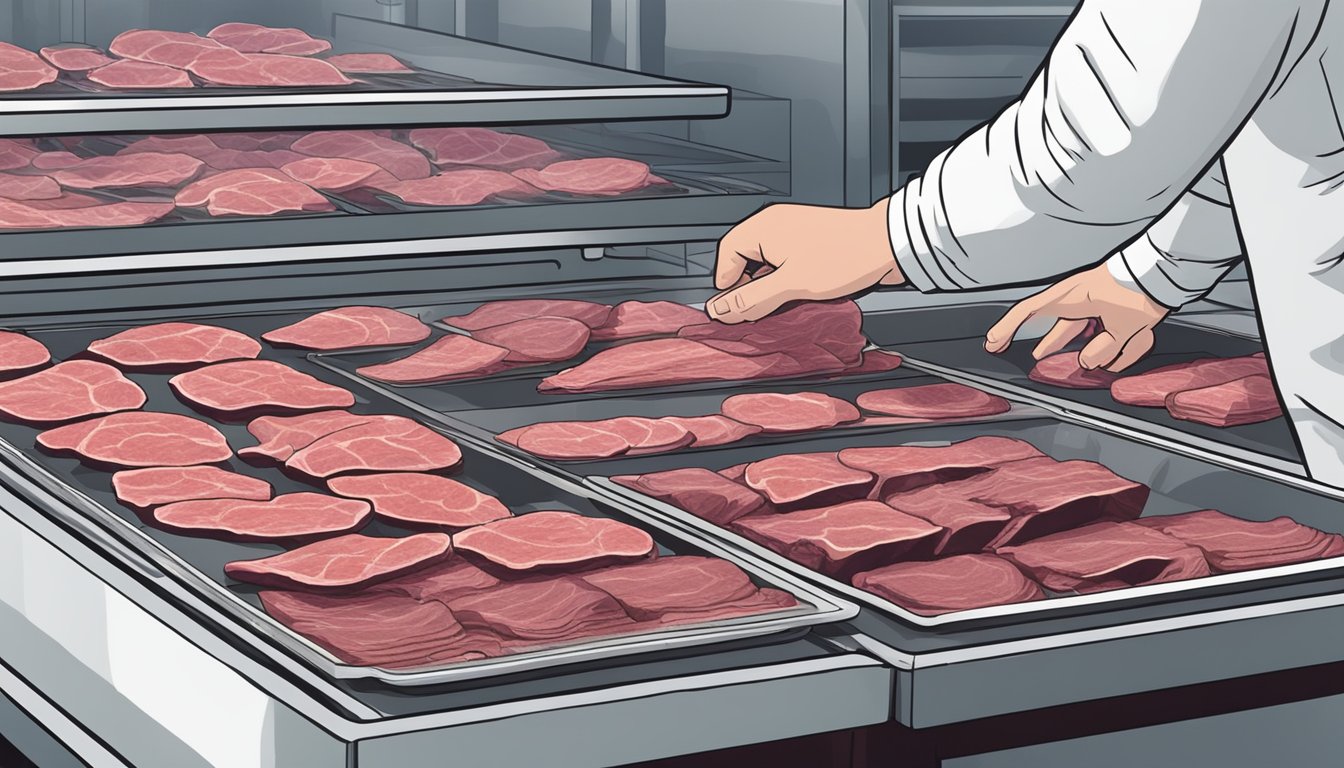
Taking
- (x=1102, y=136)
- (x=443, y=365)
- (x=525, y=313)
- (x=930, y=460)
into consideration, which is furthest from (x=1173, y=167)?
(x=525, y=313)

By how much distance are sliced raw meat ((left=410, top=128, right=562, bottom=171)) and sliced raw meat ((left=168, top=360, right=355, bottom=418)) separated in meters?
0.98

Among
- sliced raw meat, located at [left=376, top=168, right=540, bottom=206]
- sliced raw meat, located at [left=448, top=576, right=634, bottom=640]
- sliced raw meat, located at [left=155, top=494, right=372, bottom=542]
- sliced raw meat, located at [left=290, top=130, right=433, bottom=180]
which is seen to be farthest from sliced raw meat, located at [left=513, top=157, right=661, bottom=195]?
sliced raw meat, located at [left=448, top=576, right=634, bottom=640]

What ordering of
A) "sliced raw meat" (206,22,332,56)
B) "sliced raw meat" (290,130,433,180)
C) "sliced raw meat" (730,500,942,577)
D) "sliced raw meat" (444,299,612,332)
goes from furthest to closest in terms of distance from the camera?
"sliced raw meat" (206,22,332,56)
"sliced raw meat" (290,130,433,180)
"sliced raw meat" (444,299,612,332)
"sliced raw meat" (730,500,942,577)

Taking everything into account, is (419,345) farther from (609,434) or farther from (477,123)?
(609,434)

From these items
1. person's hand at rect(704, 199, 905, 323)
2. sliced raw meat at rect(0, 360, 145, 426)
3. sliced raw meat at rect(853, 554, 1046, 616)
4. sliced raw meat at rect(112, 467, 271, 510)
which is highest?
person's hand at rect(704, 199, 905, 323)

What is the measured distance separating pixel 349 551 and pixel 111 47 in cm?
190

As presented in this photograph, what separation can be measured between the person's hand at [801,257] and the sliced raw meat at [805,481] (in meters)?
0.19

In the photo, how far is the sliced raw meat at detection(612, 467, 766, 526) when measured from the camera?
67.9 inches

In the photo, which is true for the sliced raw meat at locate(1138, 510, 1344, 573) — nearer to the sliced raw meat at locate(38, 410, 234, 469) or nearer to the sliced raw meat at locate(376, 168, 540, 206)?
the sliced raw meat at locate(38, 410, 234, 469)

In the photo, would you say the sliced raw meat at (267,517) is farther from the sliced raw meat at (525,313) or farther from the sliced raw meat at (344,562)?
the sliced raw meat at (525,313)

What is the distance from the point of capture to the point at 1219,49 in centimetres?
150

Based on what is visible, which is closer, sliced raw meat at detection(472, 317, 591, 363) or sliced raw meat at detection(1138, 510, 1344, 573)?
sliced raw meat at detection(1138, 510, 1344, 573)

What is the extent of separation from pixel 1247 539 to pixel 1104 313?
0.87 meters

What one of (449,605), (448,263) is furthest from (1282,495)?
(448,263)
